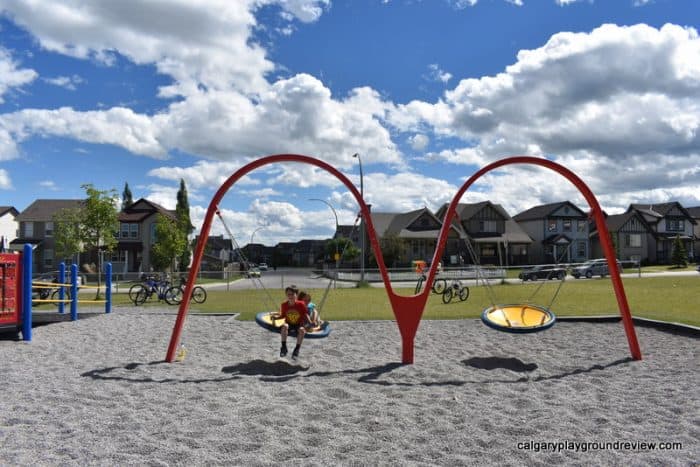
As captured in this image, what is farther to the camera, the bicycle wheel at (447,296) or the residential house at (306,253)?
the residential house at (306,253)

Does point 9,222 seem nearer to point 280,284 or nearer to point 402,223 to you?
point 280,284

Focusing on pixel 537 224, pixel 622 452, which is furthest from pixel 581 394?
pixel 537 224

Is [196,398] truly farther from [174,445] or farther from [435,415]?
[435,415]

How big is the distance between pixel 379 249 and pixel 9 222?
5842 centimetres

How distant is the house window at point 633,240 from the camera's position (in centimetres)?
6381

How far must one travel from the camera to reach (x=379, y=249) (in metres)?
8.80

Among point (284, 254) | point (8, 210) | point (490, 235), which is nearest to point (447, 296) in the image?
point (490, 235)

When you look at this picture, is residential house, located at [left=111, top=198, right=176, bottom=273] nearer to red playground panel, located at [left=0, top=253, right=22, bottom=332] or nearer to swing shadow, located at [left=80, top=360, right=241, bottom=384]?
red playground panel, located at [left=0, top=253, right=22, bottom=332]

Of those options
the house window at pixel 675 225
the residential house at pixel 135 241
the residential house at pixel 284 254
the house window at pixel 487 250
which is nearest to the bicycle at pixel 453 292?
the house window at pixel 487 250

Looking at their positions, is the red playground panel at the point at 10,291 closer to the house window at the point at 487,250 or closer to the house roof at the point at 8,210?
the house window at the point at 487,250

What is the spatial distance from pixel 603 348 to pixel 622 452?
5.33 meters

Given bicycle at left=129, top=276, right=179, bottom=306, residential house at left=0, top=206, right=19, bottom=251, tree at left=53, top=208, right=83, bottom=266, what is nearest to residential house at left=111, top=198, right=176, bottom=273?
residential house at left=0, top=206, right=19, bottom=251

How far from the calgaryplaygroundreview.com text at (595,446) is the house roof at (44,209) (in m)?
55.1

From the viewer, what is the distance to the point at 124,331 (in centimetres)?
1145
